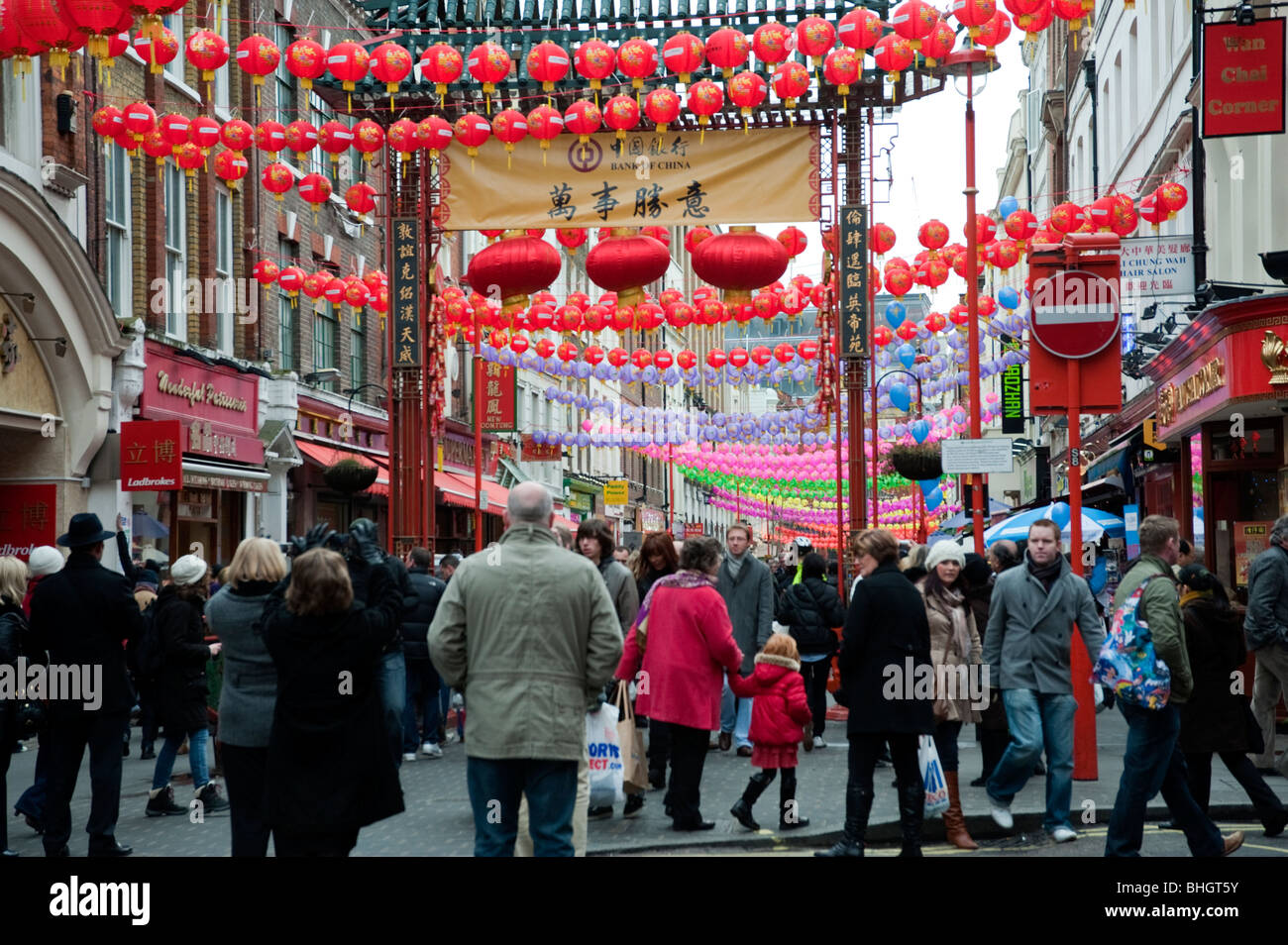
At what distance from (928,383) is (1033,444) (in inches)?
497

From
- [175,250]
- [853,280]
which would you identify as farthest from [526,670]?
[175,250]

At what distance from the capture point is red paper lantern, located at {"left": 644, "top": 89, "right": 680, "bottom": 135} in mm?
14734

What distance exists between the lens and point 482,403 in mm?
35844

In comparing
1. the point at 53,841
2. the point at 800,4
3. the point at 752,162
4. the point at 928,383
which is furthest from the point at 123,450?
the point at 928,383

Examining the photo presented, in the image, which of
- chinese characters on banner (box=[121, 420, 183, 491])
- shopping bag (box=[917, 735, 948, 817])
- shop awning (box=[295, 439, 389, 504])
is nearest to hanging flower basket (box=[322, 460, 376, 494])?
chinese characters on banner (box=[121, 420, 183, 491])

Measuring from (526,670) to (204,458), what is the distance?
17.9m

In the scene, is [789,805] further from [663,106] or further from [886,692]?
[663,106]

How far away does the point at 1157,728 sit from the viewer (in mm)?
7492

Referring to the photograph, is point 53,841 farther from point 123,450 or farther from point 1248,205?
point 1248,205

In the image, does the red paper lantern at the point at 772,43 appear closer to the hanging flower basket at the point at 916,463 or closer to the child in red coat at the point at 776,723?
the child in red coat at the point at 776,723

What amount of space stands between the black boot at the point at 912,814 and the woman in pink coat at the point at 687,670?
1.58 meters

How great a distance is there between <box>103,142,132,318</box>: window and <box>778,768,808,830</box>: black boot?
47.0ft

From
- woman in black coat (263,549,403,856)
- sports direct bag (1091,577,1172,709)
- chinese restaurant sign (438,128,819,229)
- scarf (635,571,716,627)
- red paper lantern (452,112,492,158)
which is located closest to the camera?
woman in black coat (263,549,403,856)

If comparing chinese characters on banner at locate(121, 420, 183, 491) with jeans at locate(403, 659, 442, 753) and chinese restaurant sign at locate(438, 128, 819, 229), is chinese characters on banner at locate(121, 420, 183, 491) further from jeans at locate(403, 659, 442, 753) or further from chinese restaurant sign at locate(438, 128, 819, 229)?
jeans at locate(403, 659, 442, 753)
